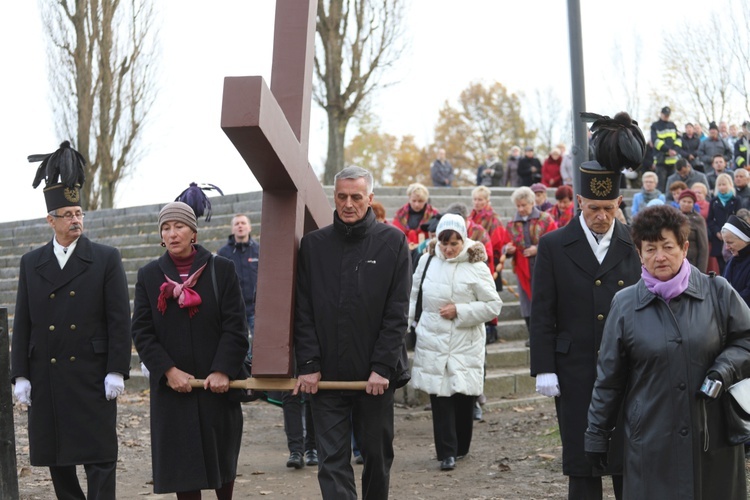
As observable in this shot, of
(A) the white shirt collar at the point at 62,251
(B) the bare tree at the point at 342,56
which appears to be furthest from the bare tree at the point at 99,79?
(A) the white shirt collar at the point at 62,251

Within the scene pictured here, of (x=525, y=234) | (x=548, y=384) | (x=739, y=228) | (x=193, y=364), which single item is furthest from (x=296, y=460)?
(x=525, y=234)

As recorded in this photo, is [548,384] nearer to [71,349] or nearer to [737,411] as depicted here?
[737,411]

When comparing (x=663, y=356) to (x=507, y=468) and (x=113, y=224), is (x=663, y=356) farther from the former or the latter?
(x=113, y=224)

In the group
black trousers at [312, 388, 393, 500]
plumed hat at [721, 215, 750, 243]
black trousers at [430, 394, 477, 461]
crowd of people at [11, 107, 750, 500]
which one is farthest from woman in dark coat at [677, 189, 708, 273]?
black trousers at [312, 388, 393, 500]

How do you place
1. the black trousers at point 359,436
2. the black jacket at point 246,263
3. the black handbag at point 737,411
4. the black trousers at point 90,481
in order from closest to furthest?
the black handbag at point 737,411, the black trousers at point 359,436, the black trousers at point 90,481, the black jacket at point 246,263

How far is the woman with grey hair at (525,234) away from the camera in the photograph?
40.1 feet

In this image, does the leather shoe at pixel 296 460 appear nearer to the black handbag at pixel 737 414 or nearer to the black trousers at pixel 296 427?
the black trousers at pixel 296 427

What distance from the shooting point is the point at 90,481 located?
6.11 m

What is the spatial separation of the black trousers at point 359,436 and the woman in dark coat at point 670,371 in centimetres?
131

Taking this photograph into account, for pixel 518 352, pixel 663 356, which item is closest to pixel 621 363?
pixel 663 356

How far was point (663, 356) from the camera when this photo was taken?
443cm

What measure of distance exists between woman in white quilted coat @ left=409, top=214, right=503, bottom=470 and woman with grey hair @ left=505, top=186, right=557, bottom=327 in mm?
3623

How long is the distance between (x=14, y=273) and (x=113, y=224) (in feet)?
7.83

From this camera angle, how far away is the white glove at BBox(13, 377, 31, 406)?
6.14m
